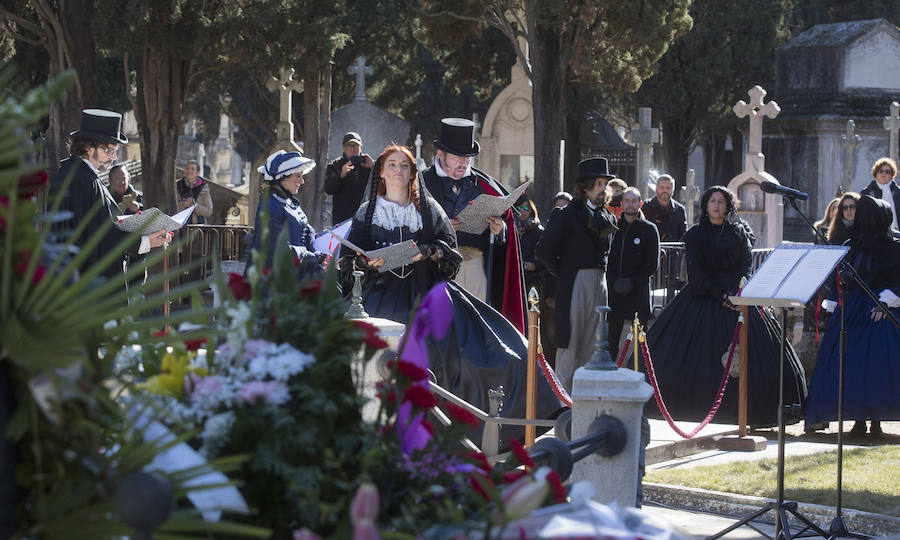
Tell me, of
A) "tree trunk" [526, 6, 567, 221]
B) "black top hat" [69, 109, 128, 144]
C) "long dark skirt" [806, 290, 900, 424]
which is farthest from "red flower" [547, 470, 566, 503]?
"tree trunk" [526, 6, 567, 221]

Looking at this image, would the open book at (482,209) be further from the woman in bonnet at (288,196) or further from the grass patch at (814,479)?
the grass patch at (814,479)

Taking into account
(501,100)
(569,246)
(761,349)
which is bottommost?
(761,349)

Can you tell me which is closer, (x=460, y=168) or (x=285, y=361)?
(x=285, y=361)

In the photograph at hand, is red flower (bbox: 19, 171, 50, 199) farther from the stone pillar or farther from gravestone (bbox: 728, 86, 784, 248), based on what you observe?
gravestone (bbox: 728, 86, 784, 248)

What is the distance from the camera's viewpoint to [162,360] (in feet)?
9.46

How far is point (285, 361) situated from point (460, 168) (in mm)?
6887

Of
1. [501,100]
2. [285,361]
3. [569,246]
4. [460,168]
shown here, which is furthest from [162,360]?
[501,100]

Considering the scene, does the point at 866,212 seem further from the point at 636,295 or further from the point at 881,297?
the point at 636,295

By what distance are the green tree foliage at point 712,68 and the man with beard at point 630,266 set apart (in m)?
25.0

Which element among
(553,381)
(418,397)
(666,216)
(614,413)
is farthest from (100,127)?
(666,216)

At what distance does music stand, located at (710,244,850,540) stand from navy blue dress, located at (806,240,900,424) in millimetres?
3121

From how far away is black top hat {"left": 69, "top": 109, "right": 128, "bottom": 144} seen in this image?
758cm

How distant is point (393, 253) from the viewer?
7.73 metres

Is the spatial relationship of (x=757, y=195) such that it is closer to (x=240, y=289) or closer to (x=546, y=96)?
(x=546, y=96)
